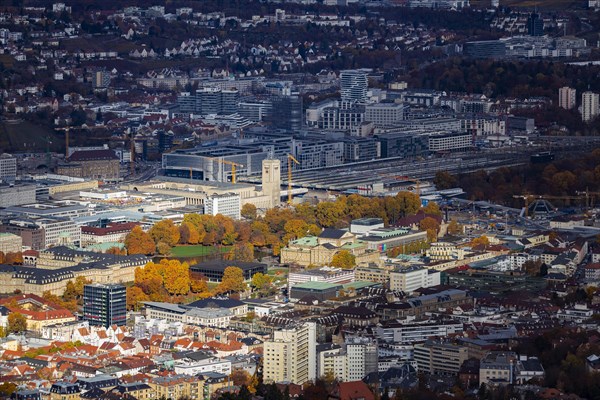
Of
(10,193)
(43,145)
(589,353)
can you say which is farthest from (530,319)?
(43,145)

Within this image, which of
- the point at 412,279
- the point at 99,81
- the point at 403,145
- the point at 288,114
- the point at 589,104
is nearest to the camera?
the point at 412,279

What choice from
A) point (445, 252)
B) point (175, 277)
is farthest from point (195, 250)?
point (445, 252)

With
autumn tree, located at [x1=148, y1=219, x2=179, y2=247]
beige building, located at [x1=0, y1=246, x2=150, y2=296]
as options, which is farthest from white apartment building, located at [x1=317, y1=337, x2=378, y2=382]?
autumn tree, located at [x1=148, y1=219, x2=179, y2=247]

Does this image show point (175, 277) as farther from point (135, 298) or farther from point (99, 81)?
point (99, 81)

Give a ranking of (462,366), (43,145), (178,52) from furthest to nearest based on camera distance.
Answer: (178,52), (43,145), (462,366)

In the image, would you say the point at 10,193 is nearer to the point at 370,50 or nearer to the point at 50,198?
the point at 50,198

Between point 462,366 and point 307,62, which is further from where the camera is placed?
point 307,62

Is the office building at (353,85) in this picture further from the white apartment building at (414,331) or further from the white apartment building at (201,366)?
the white apartment building at (201,366)

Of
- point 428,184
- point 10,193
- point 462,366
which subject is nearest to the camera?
point 462,366
